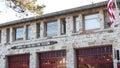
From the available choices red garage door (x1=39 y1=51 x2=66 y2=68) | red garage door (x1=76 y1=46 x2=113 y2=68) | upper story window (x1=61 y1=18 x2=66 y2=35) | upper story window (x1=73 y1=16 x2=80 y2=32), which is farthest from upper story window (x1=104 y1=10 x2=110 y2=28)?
red garage door (x1=39 y1=51 x2=66 y2=68)

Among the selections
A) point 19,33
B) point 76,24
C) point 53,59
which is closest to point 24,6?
point 76,24

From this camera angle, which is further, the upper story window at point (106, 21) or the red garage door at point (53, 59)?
the red garage door at point (53, 59)

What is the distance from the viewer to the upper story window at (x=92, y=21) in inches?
930

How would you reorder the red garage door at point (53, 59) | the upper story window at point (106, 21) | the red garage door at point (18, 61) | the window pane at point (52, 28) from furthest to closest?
1. the red garage door at point (18, 61)
2. the window pane at point (52, 28)
3. the red garage door at point (53, 59)
4. the upper story window at point (106, 21)

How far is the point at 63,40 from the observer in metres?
25.5

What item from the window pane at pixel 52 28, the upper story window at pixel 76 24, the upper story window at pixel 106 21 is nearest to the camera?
the upper story window at pixel 106 21

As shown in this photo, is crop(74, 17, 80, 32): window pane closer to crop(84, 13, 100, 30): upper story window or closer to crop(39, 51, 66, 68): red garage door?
crop(84, 13, 100, 30): upper story window

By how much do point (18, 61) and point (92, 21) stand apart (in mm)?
9404

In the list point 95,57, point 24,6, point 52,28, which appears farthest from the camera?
point 52,28

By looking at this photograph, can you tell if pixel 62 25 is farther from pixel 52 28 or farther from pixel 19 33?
pixel 19 33

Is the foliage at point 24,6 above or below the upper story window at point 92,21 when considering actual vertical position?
above

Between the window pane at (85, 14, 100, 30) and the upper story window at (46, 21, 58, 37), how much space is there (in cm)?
333

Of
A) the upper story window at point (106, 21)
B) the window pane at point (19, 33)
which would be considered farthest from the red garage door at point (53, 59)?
the upper story window at point (106, 21)

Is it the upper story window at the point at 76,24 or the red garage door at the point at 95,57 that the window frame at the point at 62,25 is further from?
the red garage door at the point at 95,57
